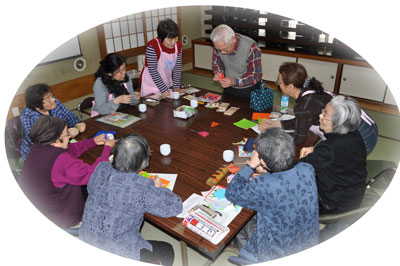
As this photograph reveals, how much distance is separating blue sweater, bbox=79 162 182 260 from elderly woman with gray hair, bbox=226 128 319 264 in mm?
433

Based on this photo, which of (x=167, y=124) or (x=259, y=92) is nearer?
(x=167, y=124)

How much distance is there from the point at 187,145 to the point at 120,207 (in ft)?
3.46

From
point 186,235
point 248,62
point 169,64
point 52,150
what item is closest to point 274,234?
point 186,235

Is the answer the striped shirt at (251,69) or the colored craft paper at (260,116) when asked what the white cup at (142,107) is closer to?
the striped shirt at (251,69)

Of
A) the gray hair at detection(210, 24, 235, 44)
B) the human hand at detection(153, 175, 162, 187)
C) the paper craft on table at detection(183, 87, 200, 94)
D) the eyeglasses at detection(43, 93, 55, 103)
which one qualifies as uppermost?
the gray hair at detection(210, 24, 235, 44)

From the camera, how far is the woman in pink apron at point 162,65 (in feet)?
11.4

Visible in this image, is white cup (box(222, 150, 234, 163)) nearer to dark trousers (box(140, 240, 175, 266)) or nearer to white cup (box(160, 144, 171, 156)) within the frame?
white cup (box(160, 144, 171, 156))

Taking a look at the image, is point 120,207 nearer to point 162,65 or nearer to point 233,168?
point 233,168

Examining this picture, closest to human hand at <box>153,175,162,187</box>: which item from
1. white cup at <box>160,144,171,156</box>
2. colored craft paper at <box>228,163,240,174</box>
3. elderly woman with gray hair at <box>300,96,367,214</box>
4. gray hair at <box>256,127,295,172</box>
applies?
white cup at <box>160,144,171,156</box>

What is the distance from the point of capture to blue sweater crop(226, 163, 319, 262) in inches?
60.9

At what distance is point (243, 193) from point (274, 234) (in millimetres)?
290

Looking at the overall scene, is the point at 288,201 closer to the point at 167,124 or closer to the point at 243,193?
the point at 243,193

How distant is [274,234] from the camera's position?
163 cm

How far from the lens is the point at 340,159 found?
75.9 inches
